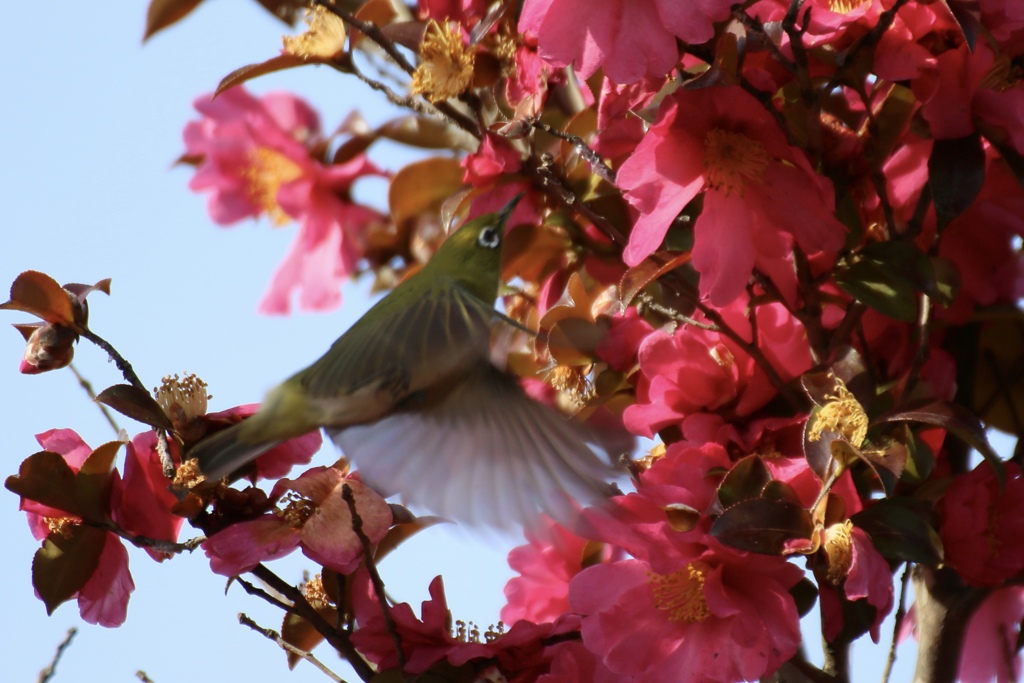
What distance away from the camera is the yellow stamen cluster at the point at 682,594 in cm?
108

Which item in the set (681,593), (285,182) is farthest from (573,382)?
(285,182)

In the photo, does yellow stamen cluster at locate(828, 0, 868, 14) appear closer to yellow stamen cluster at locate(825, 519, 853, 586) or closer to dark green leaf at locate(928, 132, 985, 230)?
dark green leaf at locate(928, 132, 985, 230)

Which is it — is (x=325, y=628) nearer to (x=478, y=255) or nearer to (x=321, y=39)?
(x=478, y=255)

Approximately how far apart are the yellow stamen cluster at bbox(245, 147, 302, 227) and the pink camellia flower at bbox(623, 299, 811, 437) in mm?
832

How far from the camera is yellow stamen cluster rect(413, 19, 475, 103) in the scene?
4.20 feet

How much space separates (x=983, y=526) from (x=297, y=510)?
0.63 meters

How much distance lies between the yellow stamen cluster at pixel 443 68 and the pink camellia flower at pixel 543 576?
1.60ft

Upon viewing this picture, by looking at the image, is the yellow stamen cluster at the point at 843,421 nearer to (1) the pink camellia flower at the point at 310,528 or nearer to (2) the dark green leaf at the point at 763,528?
(2) the dark green leaf at the point at 763,528

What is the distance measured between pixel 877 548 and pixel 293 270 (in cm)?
107

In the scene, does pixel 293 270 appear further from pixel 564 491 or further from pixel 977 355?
pixel 977 355

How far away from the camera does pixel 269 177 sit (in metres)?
1.86

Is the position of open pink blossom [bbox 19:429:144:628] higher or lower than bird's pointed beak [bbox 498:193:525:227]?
lower

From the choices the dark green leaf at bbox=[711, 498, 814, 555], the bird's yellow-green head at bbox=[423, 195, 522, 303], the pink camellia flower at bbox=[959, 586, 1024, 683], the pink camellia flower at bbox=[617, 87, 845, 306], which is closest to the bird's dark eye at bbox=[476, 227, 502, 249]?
the bird's yellow-green head at bbox=[423, 195, 522, 303]

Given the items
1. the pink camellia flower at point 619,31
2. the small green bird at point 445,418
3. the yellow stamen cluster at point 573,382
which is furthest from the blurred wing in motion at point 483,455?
the pink camellia flower at point 619,31
